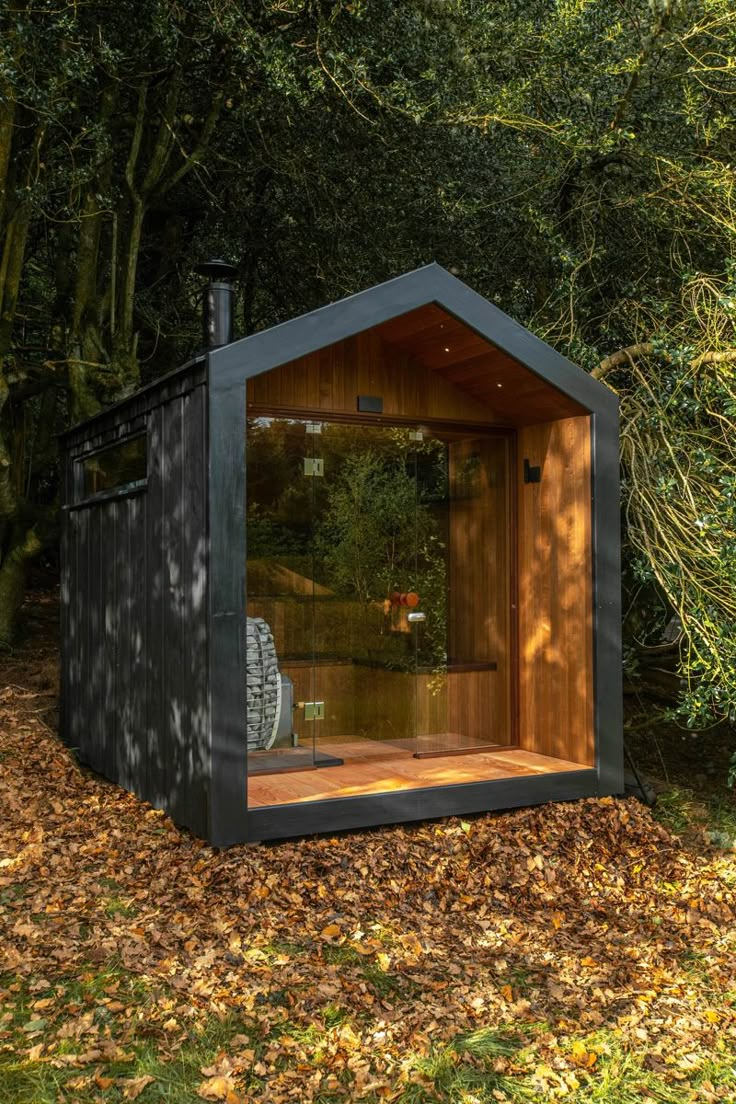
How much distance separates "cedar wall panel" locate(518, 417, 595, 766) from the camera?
246 inches

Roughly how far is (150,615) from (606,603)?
2881 mm

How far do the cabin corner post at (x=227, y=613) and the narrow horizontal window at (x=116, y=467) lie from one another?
3.90 feet

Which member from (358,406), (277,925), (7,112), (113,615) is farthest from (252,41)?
(277,925)

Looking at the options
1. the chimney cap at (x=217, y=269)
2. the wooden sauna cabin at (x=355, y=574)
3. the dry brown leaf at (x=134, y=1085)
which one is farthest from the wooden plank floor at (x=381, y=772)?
the chimney cap at (x=217, y=269)

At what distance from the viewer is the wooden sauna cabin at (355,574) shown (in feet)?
16.9

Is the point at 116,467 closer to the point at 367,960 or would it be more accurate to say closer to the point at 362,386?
Answer: the point at 362,386

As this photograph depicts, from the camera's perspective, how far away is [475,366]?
6.37 m

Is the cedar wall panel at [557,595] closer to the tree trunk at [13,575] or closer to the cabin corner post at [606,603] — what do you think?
the cabin corner post at [606,603]

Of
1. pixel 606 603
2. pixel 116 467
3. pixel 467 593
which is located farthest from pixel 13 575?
pixel 606 603

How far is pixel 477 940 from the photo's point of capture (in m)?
4.69

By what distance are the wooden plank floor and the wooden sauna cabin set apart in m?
0.03

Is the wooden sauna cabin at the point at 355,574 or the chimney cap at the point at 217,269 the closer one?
the wooden sauna cabin at the point at 355,574

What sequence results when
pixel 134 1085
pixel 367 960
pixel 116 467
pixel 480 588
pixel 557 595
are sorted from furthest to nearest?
pixel 480 588 < pixel 116 467 < pixel 557 595 < pixel 367 960 < pixel 134 1085

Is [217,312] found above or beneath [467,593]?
above
